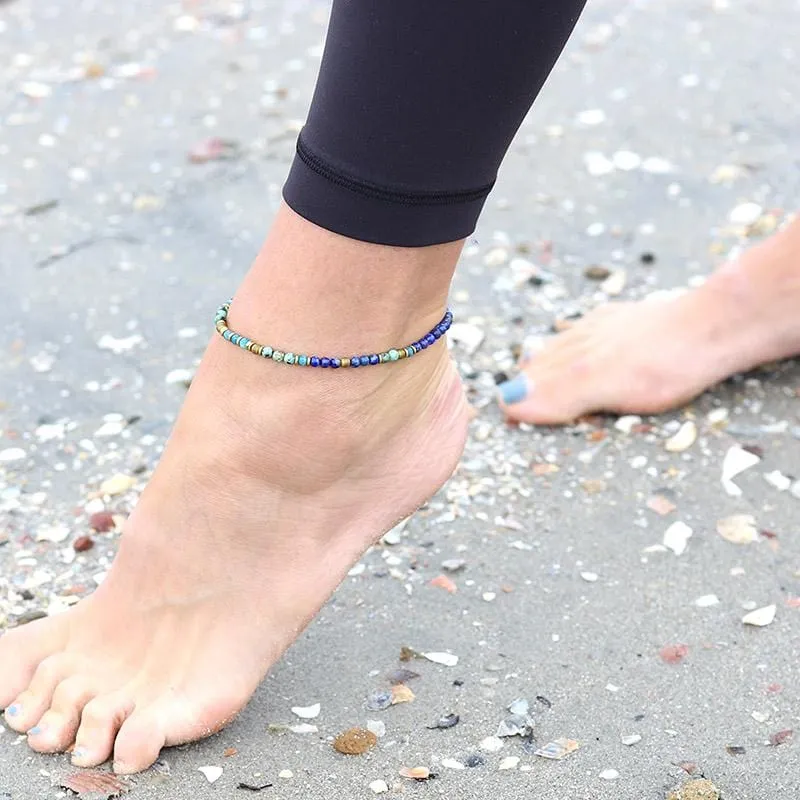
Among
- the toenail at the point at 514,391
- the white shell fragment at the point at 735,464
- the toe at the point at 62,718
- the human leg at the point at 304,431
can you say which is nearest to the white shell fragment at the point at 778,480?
the white shell fragment at the point at 735,464

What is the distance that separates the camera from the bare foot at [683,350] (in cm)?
183

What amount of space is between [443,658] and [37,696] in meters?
0.45

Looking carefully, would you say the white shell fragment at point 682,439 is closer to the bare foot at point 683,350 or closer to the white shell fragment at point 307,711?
the bare foot at point 683,350

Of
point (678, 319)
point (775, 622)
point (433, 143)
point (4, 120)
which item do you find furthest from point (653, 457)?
point (4, 120)

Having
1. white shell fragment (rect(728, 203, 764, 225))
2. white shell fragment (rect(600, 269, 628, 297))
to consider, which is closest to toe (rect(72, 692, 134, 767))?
white shell fragment (rect(600, 269, 628, 297))

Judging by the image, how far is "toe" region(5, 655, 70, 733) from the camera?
126 centimetres

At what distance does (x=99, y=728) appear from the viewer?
Answer: 1229mm

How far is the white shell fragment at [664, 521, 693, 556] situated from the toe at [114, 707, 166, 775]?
0.71 meters

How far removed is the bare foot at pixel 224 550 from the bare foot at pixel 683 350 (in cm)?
54

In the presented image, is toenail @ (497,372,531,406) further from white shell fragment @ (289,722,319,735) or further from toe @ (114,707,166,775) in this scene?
toe @ (114,707,166,775)

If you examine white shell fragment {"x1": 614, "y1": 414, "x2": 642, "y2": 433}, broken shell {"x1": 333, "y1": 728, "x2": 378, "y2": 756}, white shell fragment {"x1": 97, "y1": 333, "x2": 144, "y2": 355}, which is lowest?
white shell fragment {"x1": 97, "y1": 333, "x2": 144, "y2": 355}

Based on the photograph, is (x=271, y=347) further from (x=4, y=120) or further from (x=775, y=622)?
(x=4, y=120)

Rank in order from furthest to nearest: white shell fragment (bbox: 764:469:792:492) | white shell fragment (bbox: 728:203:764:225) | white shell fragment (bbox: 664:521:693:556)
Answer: white shell fragment (bbox: 728:203:764:225)
white shell fragment (bbox: 764:469:792:492)
white shell fragment (bbox: 664:521:693:556)

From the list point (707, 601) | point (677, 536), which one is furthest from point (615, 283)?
point (707, 601)
